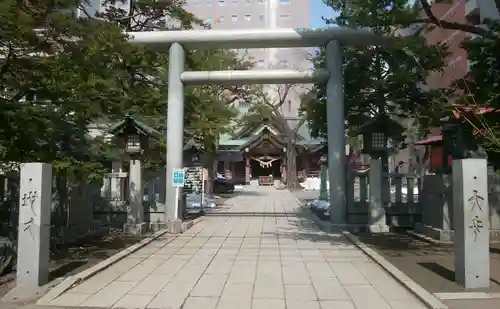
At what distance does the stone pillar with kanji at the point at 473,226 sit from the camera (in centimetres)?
679

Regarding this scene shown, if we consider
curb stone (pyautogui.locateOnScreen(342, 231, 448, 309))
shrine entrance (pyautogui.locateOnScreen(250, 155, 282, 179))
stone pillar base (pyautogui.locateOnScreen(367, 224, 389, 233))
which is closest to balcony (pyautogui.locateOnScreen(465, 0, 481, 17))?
stone pillar base (pyautogui.locateOnScreen(367, 224, 389, 233))

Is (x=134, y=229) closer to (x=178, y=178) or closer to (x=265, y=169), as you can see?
(x=178, y=178)

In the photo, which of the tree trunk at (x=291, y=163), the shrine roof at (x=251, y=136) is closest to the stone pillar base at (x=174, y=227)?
the tree trunk at (x=291, y=163)

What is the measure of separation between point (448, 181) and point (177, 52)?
8.31 meters

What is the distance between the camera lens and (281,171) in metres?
45.3

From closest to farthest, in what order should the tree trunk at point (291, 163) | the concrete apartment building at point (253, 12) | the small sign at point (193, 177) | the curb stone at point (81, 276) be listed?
the curb stone at point (81, 276), the small sign at point (193, 177), the tree trunk at point (291, 163), the concrete apartment building at point (253, 12)

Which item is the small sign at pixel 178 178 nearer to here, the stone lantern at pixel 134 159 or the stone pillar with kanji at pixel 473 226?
the stone lantern at pixel 134 159

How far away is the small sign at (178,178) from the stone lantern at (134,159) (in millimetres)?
909

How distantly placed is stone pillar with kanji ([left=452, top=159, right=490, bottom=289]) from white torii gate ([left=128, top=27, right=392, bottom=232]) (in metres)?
6.62

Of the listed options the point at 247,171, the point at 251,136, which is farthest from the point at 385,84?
the point at 247,171

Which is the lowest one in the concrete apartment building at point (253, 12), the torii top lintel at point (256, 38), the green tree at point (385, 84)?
the green tree at point (385, 84)

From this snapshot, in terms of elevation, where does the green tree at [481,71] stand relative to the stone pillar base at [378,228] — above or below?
above

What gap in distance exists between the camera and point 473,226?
684cm

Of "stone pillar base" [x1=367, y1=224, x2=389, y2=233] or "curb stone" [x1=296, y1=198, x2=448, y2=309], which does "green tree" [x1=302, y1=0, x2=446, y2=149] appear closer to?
"stone pillar base" [x1=367, y1=224, x2=389, y2=233]
